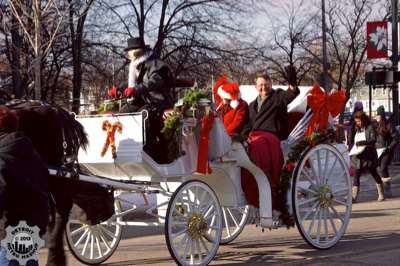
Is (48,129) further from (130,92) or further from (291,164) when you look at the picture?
(291,164)

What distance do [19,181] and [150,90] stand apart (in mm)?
2775

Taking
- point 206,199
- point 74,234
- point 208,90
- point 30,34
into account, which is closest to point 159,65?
point 208,90

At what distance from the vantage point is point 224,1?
2311cm

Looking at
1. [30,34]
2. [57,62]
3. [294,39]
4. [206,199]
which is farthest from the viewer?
[294,39]

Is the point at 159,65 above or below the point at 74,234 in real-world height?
above

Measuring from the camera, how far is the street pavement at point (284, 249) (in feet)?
24.1

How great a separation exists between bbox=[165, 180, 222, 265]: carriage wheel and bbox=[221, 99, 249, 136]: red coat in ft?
3.95

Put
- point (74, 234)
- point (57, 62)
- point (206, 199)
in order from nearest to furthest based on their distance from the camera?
point (206, 199) → point (74, 234) → point (57, 62)

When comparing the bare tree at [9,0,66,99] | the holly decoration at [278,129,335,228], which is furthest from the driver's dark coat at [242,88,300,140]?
the bare tree at [9,0,66,99]

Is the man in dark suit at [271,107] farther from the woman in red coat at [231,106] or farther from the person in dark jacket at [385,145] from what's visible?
the person in dark jacket at [385,145]

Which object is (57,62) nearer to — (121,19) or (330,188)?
(121,19)

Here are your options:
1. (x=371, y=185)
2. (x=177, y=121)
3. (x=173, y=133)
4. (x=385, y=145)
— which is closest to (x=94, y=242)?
(x=173, y=133)

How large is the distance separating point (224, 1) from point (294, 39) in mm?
10950

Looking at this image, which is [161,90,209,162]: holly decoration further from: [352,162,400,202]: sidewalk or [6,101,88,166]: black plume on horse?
[352,162,400,202]: sidewalk
